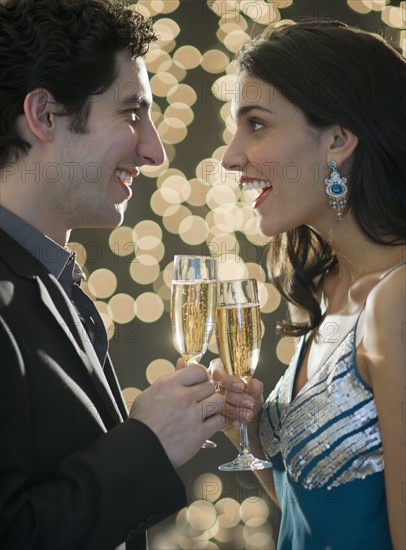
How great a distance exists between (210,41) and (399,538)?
2055mm

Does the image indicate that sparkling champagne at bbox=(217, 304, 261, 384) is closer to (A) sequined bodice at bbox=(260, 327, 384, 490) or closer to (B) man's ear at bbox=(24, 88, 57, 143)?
(A) sequined bodice at bbox=(260, 327, 384, 490)

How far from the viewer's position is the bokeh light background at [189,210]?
2.83 meters

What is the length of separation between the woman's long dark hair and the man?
29cm

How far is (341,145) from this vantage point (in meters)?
1.58

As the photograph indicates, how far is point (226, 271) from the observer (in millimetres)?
2869

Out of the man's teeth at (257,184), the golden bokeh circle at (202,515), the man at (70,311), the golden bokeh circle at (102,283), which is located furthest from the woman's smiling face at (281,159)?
the golden bokeh circle at (202,515)

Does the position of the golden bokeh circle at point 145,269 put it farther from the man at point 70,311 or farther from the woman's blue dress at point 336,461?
the woman's blue dress at point 336,461

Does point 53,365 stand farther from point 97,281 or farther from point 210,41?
point 210,41

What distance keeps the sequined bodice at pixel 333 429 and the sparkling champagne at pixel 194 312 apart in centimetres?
24

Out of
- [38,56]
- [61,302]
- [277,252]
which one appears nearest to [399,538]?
[61,302]

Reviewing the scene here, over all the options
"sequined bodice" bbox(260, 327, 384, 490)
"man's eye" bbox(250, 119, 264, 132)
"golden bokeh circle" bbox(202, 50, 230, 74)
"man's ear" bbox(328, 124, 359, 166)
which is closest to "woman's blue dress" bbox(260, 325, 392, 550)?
"sequined bodice" bbox(260, 327, 384, 490)

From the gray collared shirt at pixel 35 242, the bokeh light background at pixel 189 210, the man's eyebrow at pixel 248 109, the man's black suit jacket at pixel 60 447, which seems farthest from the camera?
the bokeh light background at pixel 189 210

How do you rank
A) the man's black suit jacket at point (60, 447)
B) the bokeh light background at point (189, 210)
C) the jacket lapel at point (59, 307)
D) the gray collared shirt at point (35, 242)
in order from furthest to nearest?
the bokeh light background at point (189, 210) → the gray collared shirt at point (35, 242) → the jacket lapel at point (59, 307) → the man's black suit jacket at point (60, 447)

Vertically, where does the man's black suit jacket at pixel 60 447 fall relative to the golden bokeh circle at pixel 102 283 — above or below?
below
